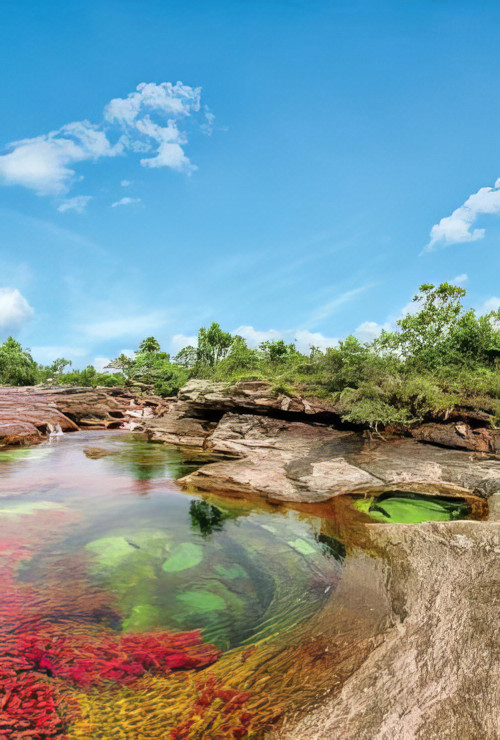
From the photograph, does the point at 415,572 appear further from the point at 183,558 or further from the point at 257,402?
the point at 257,402

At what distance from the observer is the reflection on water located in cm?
292

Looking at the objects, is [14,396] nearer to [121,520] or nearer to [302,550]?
[121,520]

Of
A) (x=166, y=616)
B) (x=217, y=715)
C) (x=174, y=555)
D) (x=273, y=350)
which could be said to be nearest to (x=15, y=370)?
(x=273, y=350)

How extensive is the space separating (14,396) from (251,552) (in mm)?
27090

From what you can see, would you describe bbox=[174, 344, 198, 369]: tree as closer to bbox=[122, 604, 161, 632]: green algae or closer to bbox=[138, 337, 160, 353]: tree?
bbox=[138, 337, 160, 353]: tree

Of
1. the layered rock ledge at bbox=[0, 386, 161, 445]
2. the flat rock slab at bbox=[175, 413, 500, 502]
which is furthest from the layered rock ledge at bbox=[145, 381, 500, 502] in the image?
the layered rock ledge at bbox=[0, 386, 161, 445]

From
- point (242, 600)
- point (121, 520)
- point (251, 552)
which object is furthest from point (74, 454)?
point (242, 600)

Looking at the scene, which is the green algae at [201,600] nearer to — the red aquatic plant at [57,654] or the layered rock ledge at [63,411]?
the red aquatic plant at [57,654]

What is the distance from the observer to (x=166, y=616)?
4.31 m

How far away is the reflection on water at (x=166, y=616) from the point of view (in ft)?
9.57

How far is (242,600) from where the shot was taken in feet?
15.6

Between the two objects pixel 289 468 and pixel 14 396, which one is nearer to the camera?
pixel 289 468

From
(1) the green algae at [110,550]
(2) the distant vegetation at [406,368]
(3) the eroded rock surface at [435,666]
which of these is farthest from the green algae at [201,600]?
(2) the distant vegetation at [406,368]

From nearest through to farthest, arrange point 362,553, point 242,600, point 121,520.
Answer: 1. point 242,600
2. point 362,553
3. point 121,520
